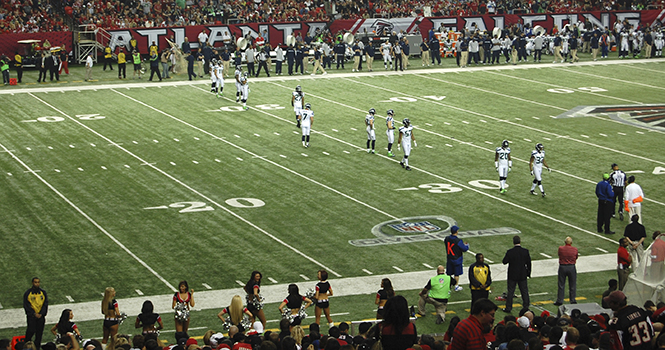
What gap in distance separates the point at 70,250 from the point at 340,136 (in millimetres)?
13538

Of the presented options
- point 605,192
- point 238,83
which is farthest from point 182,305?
point 238,83

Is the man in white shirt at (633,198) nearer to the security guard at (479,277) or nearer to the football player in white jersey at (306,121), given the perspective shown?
the security guard at (479,277)

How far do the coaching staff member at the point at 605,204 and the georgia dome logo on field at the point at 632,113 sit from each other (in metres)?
13.5

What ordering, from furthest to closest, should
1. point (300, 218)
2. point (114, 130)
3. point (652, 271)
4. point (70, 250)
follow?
1. point (114, 130)
2. point (300, 218)
3. point (70, 250)
4. point (652, 271)

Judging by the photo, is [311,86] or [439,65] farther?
[439,65]

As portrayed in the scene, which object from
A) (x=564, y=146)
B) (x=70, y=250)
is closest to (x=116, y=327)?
(x=70, y=250)

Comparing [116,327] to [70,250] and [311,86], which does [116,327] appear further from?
[311,86]

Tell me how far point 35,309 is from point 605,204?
525 inches

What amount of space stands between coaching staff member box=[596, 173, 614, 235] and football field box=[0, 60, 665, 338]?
0.37 m


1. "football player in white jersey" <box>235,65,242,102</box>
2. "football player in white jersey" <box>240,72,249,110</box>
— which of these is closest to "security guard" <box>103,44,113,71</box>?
"football player in white jersey" <box>235,65,242,102</box>

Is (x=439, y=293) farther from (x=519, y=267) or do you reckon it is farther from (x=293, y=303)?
(x=293, y=303)

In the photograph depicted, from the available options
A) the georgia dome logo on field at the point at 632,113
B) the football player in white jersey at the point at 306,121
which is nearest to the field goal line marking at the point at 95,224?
the football player in white jersey at the point at 306,121

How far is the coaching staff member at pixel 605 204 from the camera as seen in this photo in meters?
21.2

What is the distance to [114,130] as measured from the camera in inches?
1291
